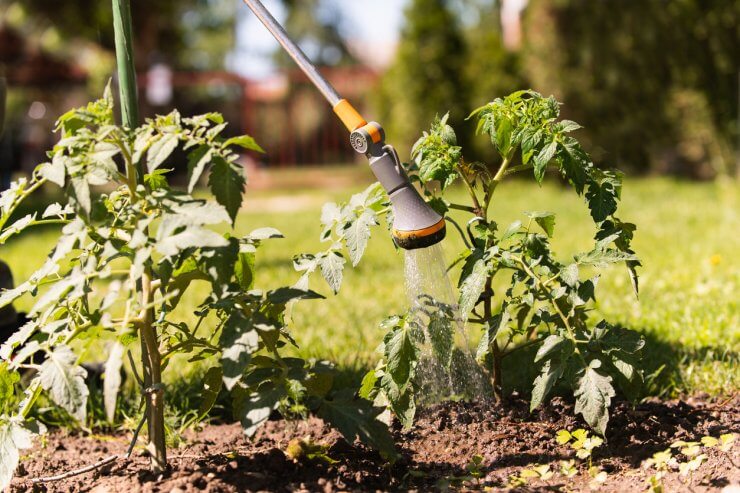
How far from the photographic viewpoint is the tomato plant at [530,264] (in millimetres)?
1725

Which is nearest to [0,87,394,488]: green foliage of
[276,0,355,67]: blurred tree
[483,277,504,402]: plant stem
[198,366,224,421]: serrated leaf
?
[198,366,224,421]: serrated leaf

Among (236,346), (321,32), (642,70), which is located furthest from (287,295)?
(321,32)

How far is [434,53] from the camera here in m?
9.11

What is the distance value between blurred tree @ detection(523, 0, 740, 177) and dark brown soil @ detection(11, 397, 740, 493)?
690cm

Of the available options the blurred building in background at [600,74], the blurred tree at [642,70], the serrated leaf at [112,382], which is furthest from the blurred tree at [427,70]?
the serrated leaf at [112,382]

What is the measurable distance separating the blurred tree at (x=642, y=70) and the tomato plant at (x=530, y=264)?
6.98 m

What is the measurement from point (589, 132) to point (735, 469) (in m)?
7.61

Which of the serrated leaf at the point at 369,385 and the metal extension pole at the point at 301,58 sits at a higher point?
the metal extension pole at the point at 301,58

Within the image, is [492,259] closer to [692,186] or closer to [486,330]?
[486,330]

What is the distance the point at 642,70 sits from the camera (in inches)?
354

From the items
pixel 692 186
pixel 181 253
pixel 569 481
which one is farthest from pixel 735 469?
pixel 692 186

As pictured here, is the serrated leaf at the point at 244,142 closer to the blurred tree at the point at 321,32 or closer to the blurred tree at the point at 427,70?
the blurred tree at the point at 427,70

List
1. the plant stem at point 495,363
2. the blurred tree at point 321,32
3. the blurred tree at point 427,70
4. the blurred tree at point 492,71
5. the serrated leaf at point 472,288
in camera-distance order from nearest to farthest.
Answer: the serrated leaf at point 472,288
the plant stem at point 495,363
the blurred tree at point 492,71
the blurred tree at point 427,70
the blurred tree at point 321,32

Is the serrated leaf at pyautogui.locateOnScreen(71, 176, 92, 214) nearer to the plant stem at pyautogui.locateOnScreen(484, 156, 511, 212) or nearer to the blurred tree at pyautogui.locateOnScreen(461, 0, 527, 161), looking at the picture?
the plant stem at pyautogui.locateOnScreen(484, 156, 511, 212)
